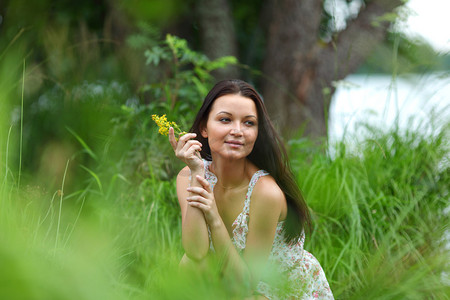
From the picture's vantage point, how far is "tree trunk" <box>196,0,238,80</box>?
14.8 ft


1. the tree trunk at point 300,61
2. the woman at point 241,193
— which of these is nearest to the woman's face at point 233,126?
the woman at point 241,193

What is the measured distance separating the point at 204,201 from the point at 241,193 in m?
0.28

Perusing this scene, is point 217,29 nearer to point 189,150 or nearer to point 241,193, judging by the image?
point 241,193

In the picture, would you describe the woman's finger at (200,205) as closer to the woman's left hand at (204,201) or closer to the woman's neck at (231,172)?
the woman's left hand at (204,201)

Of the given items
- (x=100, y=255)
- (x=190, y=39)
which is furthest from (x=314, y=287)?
(x=190, y=39)

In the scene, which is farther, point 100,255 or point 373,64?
point 373,64

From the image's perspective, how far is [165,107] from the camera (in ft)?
11.2

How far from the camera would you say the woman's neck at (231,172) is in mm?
1774

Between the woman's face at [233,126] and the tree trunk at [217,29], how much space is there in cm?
286

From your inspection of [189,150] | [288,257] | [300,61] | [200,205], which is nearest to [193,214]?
[200,205]

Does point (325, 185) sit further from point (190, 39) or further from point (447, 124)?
point (190, 39)

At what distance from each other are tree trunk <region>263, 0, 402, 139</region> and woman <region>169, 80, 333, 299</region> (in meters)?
2.59

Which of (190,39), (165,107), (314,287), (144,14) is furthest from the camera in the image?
(190,39)

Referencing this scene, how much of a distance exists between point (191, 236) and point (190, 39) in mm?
3500
